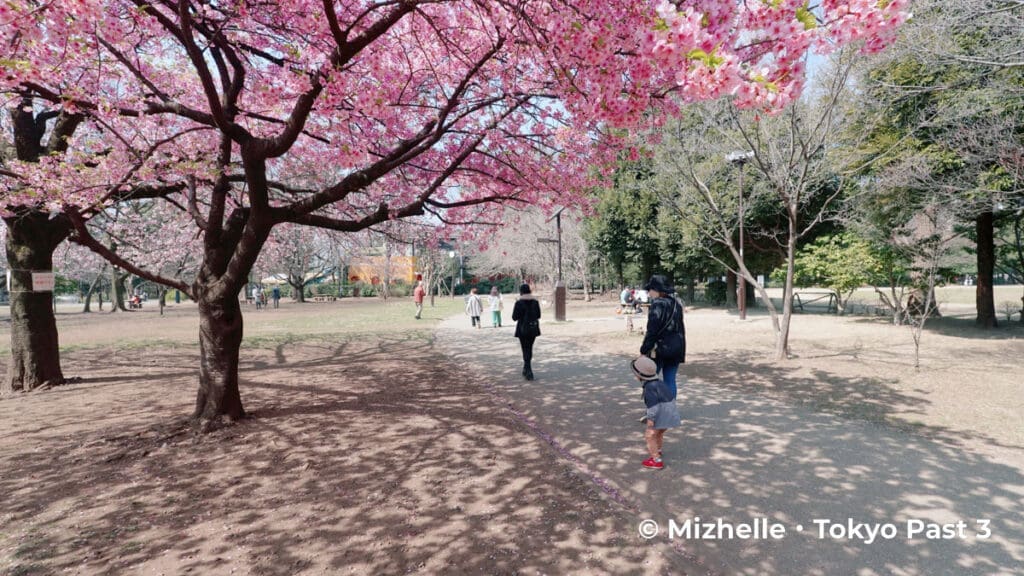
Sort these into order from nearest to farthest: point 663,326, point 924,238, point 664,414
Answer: point 664,414 < point 663,326 < point 924,238

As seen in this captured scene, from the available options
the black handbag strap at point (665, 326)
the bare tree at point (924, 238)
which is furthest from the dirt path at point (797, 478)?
the bare tree at point (924, 238)

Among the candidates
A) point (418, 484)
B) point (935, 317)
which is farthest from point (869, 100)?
point (418, 484)

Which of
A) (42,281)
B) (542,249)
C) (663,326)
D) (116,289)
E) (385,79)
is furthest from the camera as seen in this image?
(542,249)

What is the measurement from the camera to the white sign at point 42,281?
7032mm

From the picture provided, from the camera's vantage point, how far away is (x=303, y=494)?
3605 millimetres

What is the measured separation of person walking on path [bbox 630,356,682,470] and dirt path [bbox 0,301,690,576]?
0.75 meters

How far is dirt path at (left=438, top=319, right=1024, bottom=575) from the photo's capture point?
2.71 m

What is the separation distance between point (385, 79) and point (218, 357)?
4.27m

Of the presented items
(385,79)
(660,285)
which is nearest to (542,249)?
(385,79)

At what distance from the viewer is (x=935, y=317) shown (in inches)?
602

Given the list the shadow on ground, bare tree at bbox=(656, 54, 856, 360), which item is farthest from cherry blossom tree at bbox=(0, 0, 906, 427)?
bare tree at bbox=(656, 54, 856, 360)

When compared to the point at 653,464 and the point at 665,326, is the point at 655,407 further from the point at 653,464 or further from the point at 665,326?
the point at 665,326

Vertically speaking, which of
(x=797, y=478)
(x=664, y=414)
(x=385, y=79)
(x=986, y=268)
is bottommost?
(x=797, y=478)

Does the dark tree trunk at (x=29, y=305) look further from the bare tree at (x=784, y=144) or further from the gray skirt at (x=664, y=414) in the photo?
the bare tree at (x=784, y=144)
